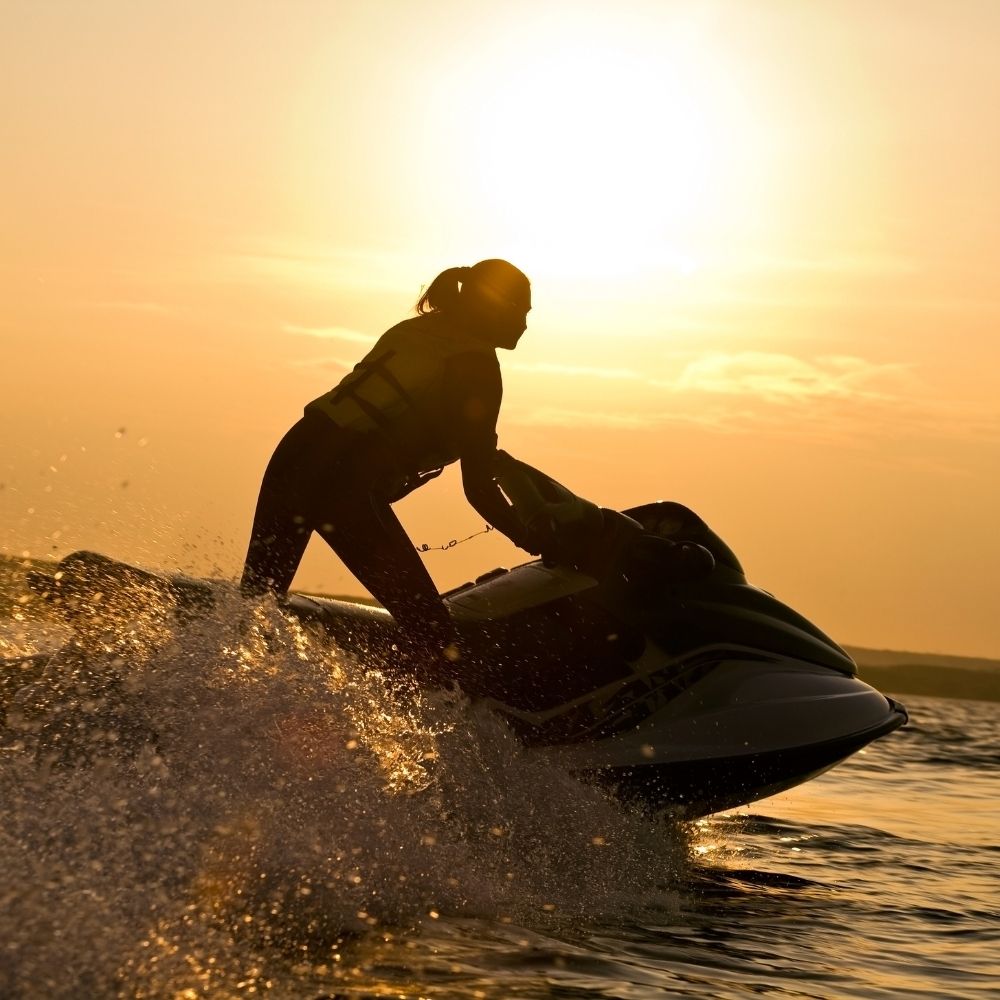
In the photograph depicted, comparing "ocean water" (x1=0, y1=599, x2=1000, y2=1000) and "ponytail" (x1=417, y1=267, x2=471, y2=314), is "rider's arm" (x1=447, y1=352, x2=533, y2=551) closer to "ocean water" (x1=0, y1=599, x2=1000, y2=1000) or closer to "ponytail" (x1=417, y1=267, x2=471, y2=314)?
"ponytail" (x1=417, y1=267, x2=471, y2=314)

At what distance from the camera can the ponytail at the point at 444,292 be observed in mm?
5133

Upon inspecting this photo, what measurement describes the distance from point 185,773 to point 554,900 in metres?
1.40

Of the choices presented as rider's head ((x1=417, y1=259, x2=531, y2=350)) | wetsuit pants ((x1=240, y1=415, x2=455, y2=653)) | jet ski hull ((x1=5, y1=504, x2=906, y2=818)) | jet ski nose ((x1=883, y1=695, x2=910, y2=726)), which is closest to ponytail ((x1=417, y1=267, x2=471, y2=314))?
rider's head ((x1=417, y1=259, x2=531, y2=350))

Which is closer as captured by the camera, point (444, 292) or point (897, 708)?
point (444, 292)

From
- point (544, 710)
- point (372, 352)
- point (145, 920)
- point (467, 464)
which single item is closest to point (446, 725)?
point (544, 710)

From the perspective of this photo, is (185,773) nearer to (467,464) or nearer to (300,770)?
(300,770)

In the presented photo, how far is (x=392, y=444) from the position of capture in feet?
16.6

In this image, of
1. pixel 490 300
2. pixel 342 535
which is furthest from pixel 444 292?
pixel 342 535

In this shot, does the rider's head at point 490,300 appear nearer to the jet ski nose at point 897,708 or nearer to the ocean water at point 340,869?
the ocean water at point 340,869

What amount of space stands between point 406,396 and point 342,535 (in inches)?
22.2

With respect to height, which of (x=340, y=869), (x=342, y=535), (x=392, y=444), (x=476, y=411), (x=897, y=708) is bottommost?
(x=340, y=869)

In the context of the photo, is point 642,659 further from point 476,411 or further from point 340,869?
point 340,869

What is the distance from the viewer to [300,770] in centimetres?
445

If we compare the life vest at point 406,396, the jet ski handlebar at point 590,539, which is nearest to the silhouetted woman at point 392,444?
the life vest at point 406,396
